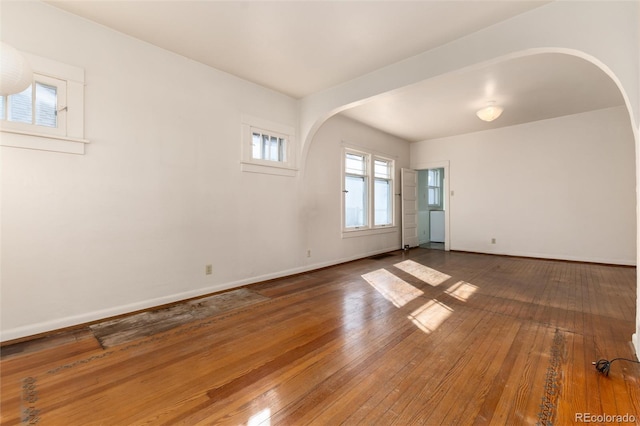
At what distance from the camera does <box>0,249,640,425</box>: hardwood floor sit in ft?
4.63

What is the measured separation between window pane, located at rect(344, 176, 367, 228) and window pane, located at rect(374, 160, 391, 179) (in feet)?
1.81

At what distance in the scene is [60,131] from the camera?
7.88 feet

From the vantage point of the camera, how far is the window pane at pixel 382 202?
20.4 feet

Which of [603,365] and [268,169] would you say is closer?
A: [603,365]

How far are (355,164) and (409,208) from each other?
7.50 ft

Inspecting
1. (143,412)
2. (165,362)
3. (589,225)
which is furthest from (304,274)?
(589,225)

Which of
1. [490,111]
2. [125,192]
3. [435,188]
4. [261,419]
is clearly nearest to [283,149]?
[125,192]

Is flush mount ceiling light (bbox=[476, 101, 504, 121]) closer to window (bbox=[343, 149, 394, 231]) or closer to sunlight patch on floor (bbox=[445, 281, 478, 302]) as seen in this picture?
window (bbox=[343, 149, 394, 231])

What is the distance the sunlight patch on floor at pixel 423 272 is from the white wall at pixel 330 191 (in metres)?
0.99

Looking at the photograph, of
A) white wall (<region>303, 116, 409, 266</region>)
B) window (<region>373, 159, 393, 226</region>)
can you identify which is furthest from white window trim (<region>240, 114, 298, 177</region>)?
window (<region>373, 159, 393, 226</region>)

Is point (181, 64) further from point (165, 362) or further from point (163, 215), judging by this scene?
point (165, 362)

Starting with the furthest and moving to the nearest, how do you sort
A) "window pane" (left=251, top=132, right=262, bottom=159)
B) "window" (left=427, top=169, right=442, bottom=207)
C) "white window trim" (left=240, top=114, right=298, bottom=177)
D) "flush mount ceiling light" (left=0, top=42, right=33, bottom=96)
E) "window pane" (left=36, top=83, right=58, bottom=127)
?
"window" (left=427, top=169, right=442, bottom=207) < "window pane" (left=251, top=132, right=262, bottom=159) < "white window trim" (left=240, top=114, right=298, bottom=177) < "window pane" (left=36, top=83, right=58, bottom=127) < "flush mount ceiling light" (left=0, top=42, right=33, bottom=96)

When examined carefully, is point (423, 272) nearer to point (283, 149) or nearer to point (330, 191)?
point (330, 191)

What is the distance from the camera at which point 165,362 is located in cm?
190
